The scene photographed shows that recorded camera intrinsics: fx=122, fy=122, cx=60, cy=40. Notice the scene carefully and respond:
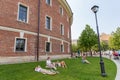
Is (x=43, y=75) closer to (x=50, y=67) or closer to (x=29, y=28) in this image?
(x=50, y=67)

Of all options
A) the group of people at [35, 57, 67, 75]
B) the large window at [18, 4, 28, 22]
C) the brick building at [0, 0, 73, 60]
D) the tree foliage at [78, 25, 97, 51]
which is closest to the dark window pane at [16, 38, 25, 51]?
the brick building at [0, 0, 73, 60]

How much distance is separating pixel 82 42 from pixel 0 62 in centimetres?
2915

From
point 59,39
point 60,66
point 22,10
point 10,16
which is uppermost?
point 22,10

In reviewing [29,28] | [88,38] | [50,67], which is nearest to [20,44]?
[29,28]

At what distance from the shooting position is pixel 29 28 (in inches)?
593

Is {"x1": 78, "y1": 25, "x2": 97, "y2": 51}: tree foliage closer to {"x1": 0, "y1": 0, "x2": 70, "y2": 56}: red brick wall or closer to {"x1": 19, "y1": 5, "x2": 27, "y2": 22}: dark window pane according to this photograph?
{"x1": 0, "y1": 0, "x2": 70, "y2": 56}: red brick wall

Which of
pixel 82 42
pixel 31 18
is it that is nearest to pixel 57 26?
pixel 31 18

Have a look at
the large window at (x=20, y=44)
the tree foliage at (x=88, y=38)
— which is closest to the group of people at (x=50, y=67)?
the large window at (x=20, y=44)

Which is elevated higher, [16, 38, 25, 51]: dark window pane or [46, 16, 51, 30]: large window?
[46, 16, 51, 30]: large window

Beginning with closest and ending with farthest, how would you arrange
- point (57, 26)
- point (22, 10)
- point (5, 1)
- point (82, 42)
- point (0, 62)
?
point (0, 62)
point (5, 1)
point (22, 10)
point (57, 26)
point (82, 42)

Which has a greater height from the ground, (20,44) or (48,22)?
(48,22)

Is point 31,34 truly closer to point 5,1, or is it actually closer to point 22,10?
point 22,10

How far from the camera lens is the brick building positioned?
12602 millimetres

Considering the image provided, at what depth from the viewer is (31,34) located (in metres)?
15.2
